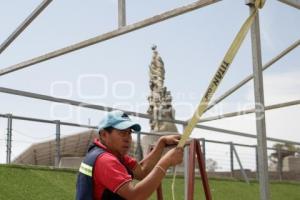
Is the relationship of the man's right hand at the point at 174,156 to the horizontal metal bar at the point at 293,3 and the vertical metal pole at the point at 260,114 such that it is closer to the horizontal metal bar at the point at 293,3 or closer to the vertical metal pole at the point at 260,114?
the vertical metal pole at the point at 260,114

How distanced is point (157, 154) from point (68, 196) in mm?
4010

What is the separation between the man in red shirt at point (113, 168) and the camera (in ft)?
10.1

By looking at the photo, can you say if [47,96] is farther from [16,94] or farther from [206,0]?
[206,0]

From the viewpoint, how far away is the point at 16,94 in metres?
6.05

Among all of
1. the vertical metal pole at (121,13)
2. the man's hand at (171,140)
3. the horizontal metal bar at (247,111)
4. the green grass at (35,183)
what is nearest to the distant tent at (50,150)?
the green grass at (35,183)

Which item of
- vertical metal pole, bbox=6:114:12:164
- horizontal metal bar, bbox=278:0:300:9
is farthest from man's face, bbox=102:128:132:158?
vertical metal pole, bbox=6:114:12:164

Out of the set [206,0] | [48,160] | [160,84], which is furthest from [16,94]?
[160,84]

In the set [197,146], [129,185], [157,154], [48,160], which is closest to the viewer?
[129,185]

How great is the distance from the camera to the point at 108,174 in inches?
121

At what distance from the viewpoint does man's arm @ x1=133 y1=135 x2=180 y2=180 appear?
382 cm

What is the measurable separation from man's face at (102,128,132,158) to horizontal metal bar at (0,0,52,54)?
2.77m

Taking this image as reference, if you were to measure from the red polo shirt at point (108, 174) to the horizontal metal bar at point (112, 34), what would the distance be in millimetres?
1869

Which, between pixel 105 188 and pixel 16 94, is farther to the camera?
Answer: pixel 16 94

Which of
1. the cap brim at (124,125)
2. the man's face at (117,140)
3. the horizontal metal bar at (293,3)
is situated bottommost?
the man's face at (117,140)
